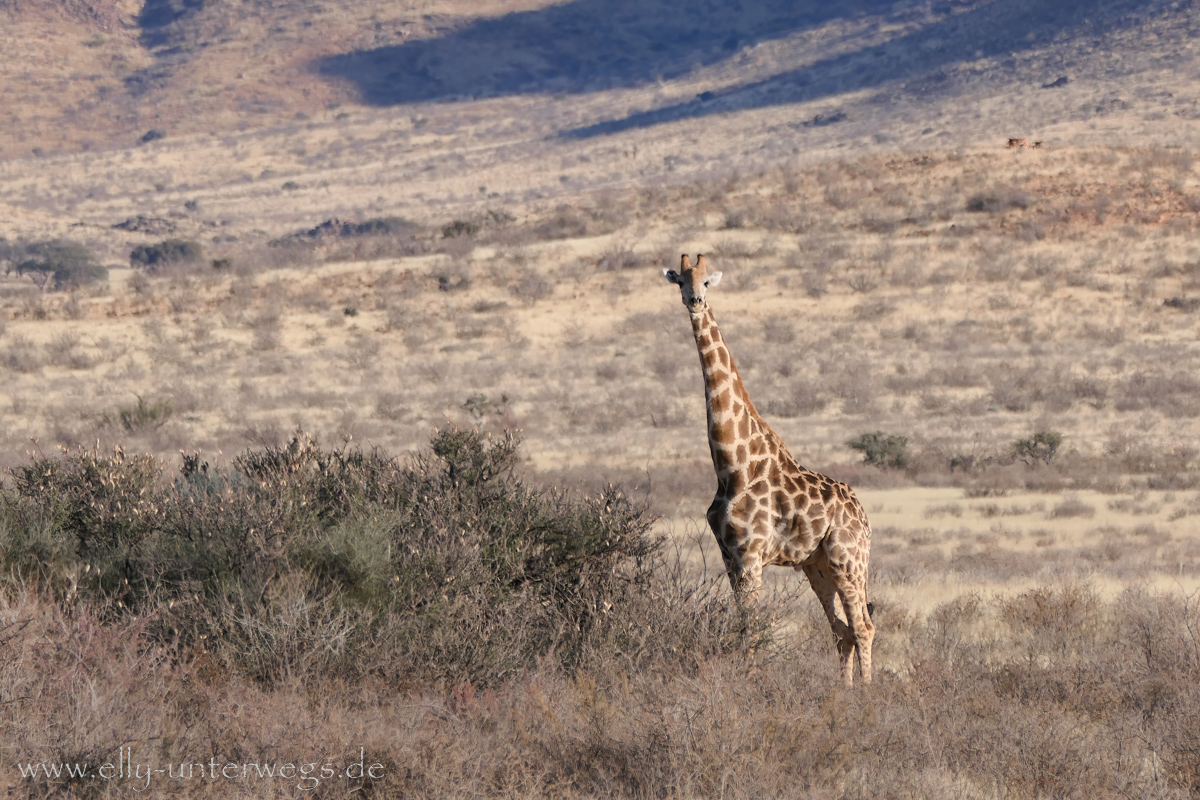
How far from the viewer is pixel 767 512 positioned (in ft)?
22.9

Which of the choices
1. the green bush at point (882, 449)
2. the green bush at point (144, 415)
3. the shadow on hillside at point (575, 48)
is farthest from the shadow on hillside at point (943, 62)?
the green bush at point (144, 415)

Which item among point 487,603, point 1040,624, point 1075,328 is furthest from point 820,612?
point 1075,328

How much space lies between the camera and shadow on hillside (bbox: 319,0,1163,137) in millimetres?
92250

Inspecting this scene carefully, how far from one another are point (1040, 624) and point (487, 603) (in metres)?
4.50

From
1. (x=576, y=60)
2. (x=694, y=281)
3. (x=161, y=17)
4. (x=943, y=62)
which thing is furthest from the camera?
(x=161, y=17)

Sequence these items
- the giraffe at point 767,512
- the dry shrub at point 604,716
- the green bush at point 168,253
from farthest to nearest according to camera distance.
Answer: the green bush at point 168,253, the giraffe at point 767,512, the dry shrub at point 604,716

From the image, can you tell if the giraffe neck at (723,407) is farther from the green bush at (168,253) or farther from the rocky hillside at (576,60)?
the rocky hillside at (576,60)

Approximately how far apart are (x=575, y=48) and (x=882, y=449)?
114 m

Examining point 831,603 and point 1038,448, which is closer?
point 831,603

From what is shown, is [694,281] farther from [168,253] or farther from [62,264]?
[168,253]

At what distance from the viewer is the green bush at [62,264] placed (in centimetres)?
5041

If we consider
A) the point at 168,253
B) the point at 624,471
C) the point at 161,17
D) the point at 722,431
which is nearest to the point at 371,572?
the point at 722,431

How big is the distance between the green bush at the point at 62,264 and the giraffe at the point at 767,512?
142 ft

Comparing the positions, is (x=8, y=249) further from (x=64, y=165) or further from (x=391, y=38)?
(x=391, y=38)
